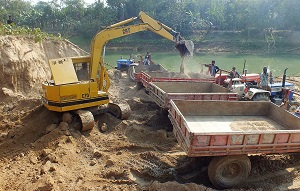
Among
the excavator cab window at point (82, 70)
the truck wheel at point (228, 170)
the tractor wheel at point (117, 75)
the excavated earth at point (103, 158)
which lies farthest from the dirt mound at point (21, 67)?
the truck wheel at point (228, 170)

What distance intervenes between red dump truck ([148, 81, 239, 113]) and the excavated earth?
0.88 m

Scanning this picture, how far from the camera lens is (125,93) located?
14.1 meters

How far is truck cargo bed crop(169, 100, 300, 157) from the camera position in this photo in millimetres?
5688

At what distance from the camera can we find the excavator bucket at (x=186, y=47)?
13.4 metres

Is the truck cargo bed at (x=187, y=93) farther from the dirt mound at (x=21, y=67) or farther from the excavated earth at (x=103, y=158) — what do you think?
the dirt mound at (x=21, y=67)

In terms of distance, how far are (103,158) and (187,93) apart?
3938 millimetres

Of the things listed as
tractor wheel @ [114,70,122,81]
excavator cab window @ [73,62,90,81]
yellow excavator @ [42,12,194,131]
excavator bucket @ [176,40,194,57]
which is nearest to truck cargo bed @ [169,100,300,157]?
yellow excavator @ [42,12,194,131]

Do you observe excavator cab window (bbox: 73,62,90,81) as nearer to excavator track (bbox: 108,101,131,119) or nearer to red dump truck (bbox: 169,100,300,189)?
excavator track (bbox: 108,101,131,119)

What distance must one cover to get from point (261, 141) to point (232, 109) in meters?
2.29

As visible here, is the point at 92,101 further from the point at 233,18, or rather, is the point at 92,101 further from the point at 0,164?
the point at 233,18

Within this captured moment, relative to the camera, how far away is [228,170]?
6.15 metres

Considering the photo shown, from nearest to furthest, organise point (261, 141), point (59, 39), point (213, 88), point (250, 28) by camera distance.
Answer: point (261, 141)
point (213, 88)
point (59, 39)
point (250, 28)

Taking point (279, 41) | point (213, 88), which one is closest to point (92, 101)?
point (213, 88)

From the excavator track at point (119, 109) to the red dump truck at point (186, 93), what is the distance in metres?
1.16
